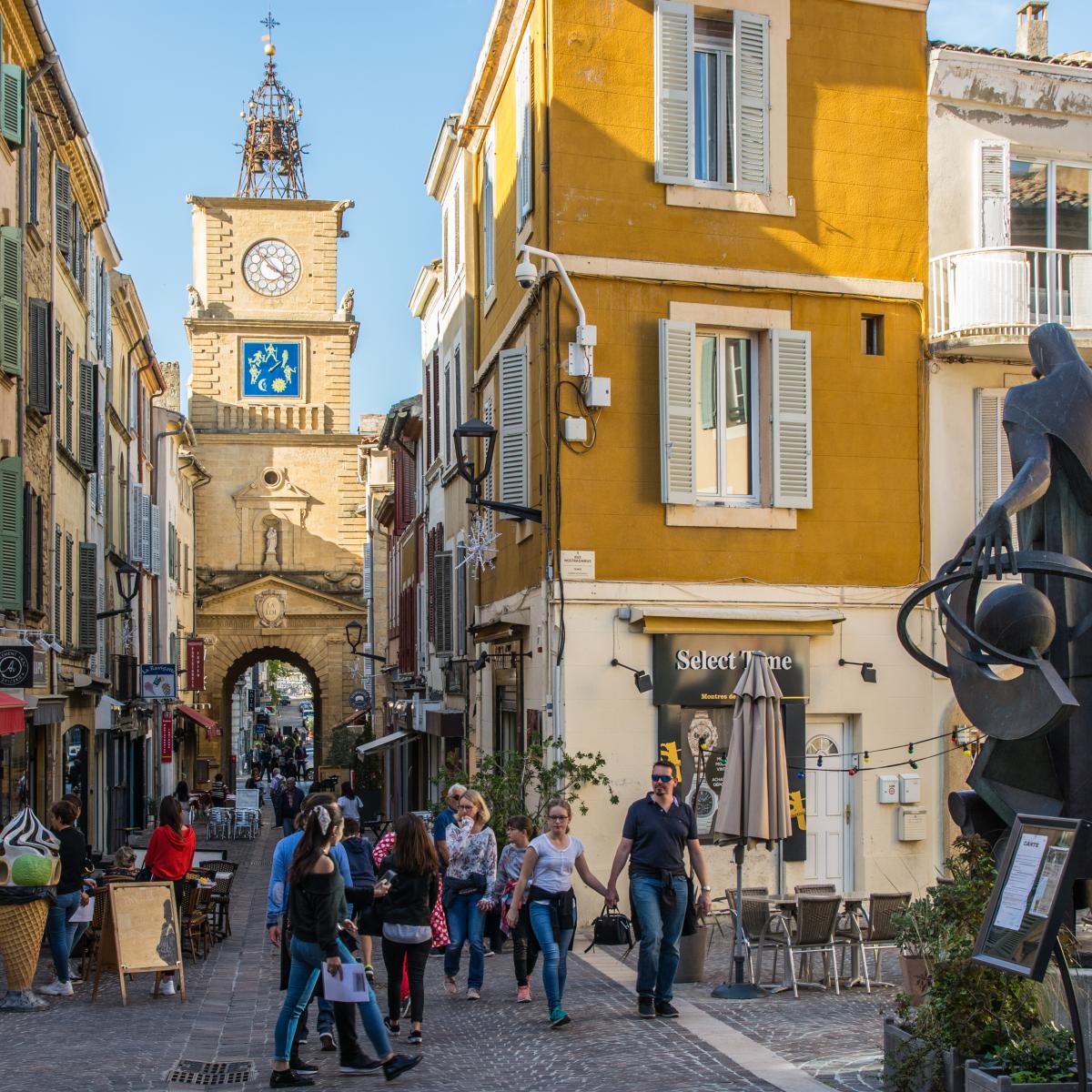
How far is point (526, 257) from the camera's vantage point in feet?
56.7

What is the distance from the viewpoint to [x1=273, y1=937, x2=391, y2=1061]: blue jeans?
912 cm

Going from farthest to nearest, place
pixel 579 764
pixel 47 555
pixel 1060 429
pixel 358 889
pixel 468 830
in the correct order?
pixel 47 555
pixel 579 764
pixel 468 830
pixel 358 889
pixel 1060 429

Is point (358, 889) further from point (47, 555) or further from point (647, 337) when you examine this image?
point (47, 555)

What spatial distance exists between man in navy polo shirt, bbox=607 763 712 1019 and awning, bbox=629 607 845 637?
536cm

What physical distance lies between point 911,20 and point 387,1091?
44.9 feet

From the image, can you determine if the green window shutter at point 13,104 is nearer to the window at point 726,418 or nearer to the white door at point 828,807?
the window at point 726,418

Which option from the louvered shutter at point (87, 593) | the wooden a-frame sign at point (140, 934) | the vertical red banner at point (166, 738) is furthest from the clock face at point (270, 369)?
the wooden a-frame sign at point (140, 934)

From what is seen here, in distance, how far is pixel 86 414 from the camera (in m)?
26.4

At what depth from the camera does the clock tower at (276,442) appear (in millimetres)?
65938

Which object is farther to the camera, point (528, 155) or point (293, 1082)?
point (528, 155)

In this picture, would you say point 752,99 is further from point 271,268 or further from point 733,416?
point 271,268

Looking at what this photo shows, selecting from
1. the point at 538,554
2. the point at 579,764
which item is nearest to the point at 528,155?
the point at 538,554

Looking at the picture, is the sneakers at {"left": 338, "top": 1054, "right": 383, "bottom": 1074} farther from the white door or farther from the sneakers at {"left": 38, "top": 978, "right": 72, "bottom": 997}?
the white door

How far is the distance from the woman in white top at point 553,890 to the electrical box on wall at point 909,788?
6.73m
